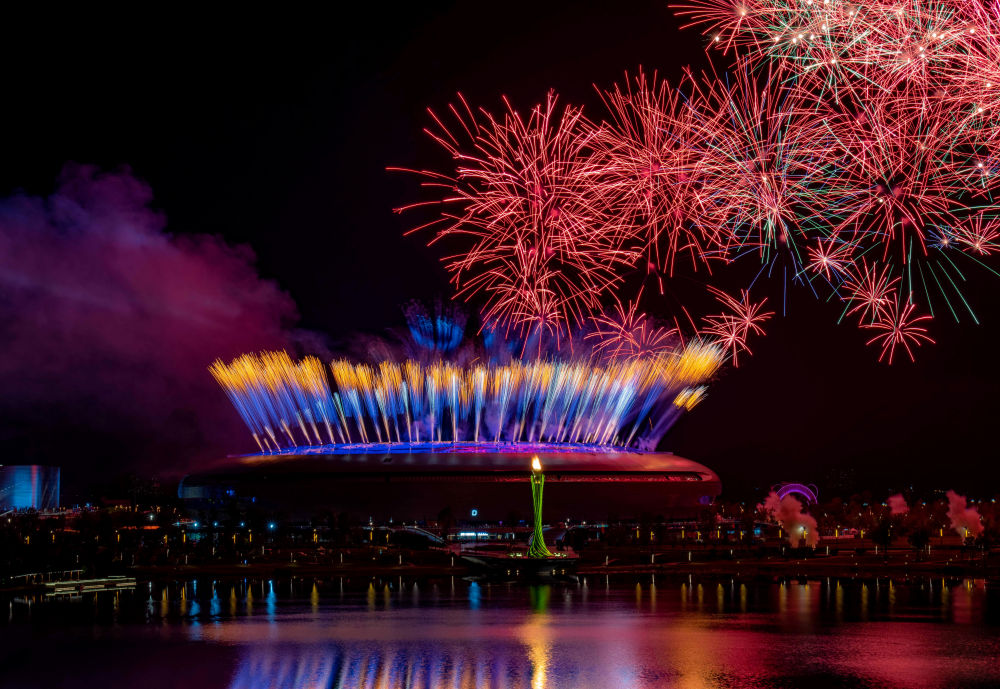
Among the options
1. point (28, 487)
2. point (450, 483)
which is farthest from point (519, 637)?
point (28, 487)

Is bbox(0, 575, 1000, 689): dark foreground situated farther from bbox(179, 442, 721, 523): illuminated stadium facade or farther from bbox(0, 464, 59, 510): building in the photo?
bbox(0, 464, 59, 510): building

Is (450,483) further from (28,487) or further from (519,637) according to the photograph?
(519,637)

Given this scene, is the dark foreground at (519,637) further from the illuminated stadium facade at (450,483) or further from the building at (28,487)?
the building at (28,487)

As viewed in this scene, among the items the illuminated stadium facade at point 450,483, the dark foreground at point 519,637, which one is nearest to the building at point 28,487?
the illuminated stadium facade at point 450,483

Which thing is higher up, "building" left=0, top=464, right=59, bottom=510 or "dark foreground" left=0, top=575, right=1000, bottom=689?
"building" left=0, top=464, right=59, bottom=510

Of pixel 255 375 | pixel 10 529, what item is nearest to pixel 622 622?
pixel 10 529

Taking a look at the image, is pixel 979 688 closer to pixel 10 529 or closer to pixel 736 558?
pixel 736 558

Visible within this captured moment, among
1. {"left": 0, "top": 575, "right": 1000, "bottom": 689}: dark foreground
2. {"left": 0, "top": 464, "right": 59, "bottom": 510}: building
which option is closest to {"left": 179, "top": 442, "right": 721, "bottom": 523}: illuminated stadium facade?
{"left": 0, "top": 464, "right": 59, "bottom": 510}: building
